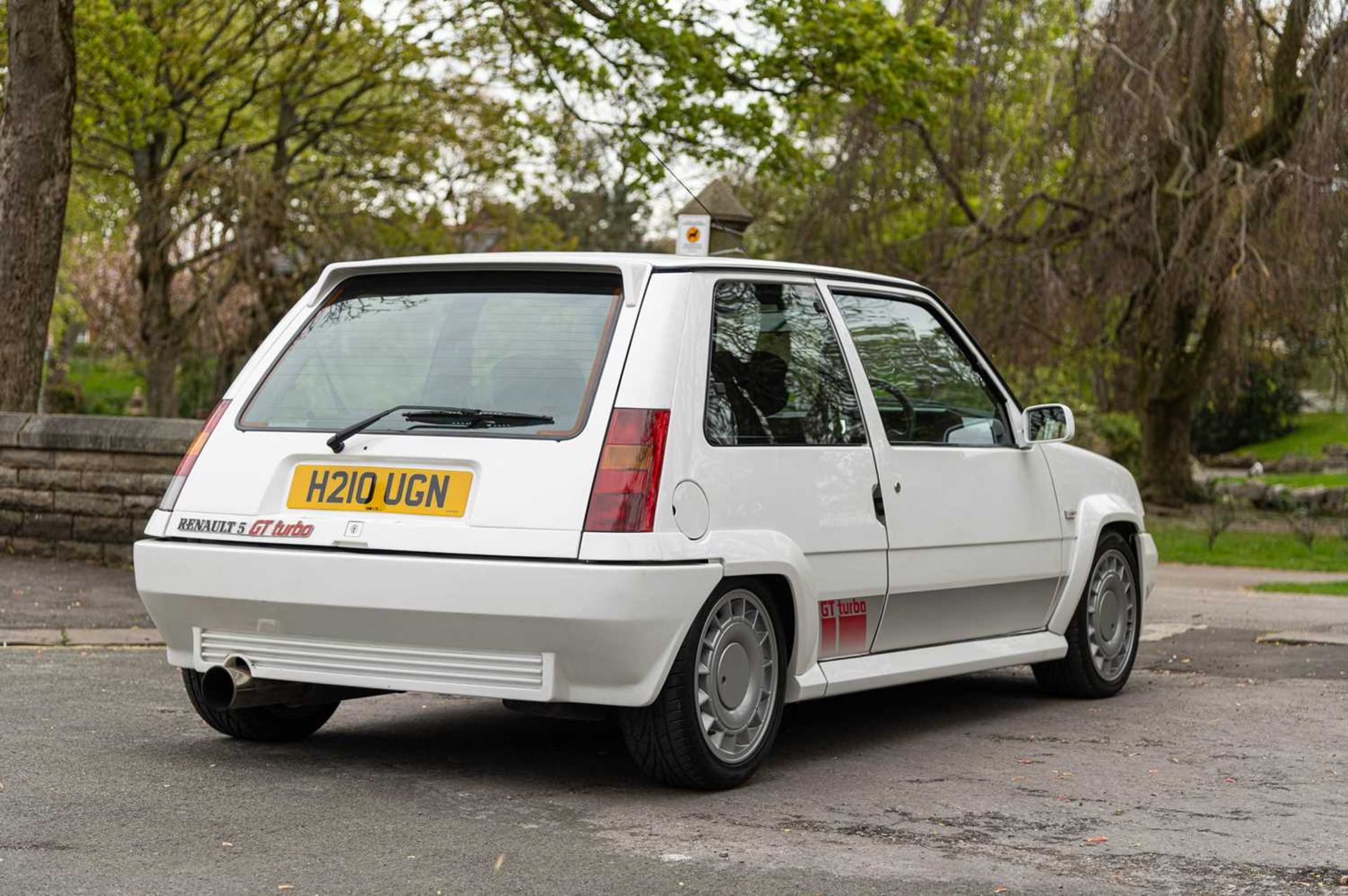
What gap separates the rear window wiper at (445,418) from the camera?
5680mm

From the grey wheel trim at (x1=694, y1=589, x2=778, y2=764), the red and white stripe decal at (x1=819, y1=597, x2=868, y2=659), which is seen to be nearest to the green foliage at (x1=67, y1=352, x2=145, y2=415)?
the red and white stripe decal at (x1=819, y1=597, x2=868, y2=659)

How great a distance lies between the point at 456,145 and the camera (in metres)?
29.4

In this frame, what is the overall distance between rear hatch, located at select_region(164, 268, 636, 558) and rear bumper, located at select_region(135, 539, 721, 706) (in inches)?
3.4

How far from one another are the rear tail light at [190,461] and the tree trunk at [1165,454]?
64.6ft

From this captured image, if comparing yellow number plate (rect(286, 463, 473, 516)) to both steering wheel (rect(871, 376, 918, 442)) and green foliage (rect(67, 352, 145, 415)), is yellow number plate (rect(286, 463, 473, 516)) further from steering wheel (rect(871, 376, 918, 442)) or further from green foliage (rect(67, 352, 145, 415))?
green foliage (rect(67, 352, 145, 415))

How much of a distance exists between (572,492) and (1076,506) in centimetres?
326

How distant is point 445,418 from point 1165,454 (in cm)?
2044

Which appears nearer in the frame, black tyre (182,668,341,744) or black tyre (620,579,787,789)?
black tyre (620,579,787,789)

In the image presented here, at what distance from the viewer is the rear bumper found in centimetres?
533

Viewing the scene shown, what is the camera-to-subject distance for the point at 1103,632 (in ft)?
26.9

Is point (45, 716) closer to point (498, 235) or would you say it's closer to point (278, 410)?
point (278, 410)

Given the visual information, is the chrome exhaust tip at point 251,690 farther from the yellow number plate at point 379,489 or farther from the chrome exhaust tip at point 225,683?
the yellow number plate at point 379,489

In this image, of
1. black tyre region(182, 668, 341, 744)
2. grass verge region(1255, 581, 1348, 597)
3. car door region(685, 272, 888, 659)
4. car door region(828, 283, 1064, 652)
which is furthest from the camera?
grass verge region(1255, 581, 1348, 597)

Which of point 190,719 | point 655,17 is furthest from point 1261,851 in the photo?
point 655,17
